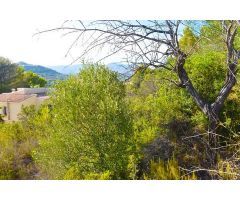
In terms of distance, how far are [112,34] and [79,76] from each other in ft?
1.93

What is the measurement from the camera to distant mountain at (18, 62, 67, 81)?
405 cm

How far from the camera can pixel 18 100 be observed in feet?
14.3

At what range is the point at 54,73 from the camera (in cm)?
407

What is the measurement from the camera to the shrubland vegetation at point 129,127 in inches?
161

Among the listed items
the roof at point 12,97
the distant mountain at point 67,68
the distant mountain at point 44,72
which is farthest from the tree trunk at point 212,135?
the roof at point 12,97

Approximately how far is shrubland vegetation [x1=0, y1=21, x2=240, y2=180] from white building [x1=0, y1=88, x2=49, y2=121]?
82 millimetres

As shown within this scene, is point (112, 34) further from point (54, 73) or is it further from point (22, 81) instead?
point (22, 81)

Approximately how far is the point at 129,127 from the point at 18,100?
114 centimetres

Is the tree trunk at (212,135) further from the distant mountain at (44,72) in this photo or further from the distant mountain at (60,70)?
the distant mountain at (44,72)

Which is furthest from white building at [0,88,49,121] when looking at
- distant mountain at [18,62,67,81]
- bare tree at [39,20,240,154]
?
bare tree at [39,20,240,154]

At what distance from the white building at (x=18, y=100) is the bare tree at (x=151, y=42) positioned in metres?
0.93

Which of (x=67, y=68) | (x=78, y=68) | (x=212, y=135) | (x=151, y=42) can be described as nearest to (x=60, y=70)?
(x=67, y=68)

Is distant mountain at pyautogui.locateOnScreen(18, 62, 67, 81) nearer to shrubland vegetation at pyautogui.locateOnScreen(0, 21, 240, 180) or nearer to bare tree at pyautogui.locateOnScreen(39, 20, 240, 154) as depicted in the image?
shrubland vegetation at pyautogui.locateOnScreen(0, 21, 240, 180)

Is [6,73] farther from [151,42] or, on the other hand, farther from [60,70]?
[151,42]
